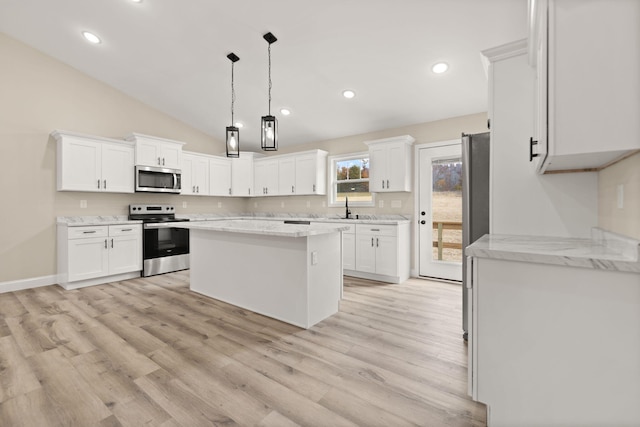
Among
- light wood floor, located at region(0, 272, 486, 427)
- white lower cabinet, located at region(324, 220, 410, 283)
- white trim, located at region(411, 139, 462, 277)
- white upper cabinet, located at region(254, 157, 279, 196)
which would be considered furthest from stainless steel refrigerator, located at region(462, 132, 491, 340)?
white upper cabinet, located at region(254, 157, 279, 196)

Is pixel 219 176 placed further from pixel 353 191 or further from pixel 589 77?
pixel 589 77

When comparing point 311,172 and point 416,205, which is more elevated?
point 311,172

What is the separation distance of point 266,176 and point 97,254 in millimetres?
3309

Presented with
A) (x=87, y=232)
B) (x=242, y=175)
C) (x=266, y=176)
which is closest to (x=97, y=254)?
(x=87, y=232)

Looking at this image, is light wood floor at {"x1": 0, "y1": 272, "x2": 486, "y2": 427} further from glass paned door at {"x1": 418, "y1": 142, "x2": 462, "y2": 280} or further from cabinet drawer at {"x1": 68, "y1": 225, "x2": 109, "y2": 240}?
glass paned door at {"x1": 418, "y1": 142, "x2": 462, "y2": 280}

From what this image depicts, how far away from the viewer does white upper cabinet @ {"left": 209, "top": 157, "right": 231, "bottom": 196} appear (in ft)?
19.9

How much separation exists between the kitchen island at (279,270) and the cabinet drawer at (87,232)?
5.61 feet

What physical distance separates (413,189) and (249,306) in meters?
3.07

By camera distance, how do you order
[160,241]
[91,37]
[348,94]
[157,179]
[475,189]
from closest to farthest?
[475,189], [91,37], [348,94], [160,241], [157,179]

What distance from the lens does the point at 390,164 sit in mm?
4660

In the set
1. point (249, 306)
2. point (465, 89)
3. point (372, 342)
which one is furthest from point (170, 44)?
point (372, 342)

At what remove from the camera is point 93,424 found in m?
1.53

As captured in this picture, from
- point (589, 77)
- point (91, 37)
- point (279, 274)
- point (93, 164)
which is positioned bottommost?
point (279, 274)

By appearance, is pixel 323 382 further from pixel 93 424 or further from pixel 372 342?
pixel 93 424
